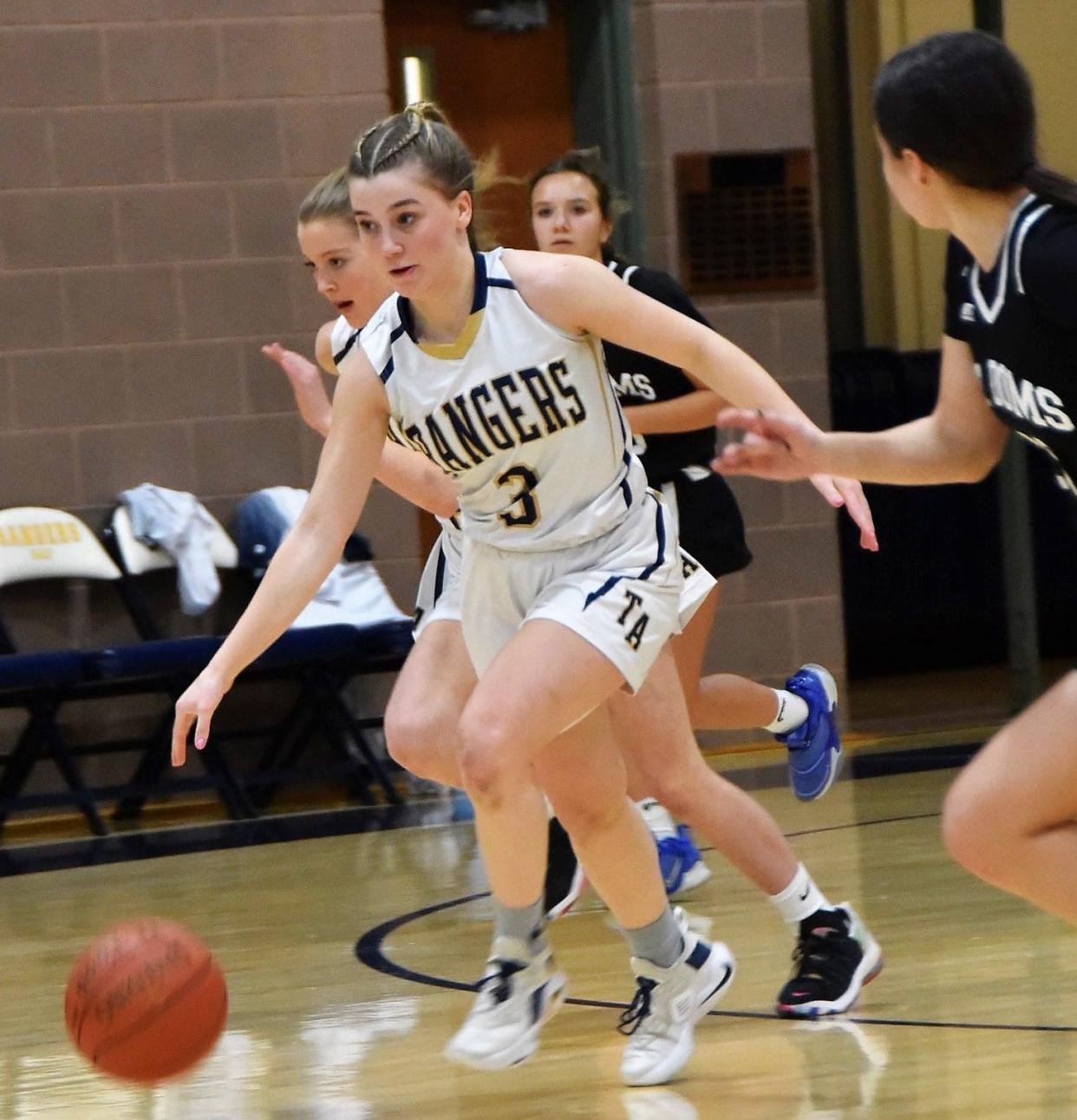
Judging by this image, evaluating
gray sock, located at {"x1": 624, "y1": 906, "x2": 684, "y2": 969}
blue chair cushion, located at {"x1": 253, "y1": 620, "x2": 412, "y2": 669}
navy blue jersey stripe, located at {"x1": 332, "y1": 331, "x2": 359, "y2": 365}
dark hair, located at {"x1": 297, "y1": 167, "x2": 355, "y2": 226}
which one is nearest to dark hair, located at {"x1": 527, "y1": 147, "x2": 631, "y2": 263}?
dark hair, located at {"x1": 297, "y1": 167, "x2": 355, "y2": 226}

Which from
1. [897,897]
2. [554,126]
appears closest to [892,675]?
[554,126]

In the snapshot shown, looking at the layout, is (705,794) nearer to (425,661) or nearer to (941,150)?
(425,661)

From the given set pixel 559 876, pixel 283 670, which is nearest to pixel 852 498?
pixel 559 876

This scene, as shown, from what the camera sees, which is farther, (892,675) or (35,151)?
(892,675)

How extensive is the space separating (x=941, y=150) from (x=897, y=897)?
2411mm

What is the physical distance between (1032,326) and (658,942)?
1.26 metres

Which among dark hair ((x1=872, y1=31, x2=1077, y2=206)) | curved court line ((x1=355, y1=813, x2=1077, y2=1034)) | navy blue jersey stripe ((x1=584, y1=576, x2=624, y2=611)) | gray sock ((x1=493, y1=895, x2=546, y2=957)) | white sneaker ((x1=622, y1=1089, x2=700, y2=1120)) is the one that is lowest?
curved court line ((x1=355, y1=813, x2=1077, y2=1034))

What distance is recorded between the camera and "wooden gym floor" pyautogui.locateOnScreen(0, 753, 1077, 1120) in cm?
295

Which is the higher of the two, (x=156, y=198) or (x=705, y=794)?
(x=156, y=198)

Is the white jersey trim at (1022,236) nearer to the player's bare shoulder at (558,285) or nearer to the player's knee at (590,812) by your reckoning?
the player's bare shoulder at (558,285)

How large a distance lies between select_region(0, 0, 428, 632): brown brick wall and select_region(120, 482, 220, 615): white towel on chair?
191mm

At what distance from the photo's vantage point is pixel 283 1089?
3131 millimetres

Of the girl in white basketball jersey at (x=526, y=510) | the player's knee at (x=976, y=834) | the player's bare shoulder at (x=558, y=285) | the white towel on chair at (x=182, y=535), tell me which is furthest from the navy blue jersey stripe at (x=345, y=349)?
the white towel on chair at (x=182, y=535)

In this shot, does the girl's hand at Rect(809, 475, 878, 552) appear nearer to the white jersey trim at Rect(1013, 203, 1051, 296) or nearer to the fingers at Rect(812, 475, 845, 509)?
the fingers at Rect(812, 475, 845, 509)
